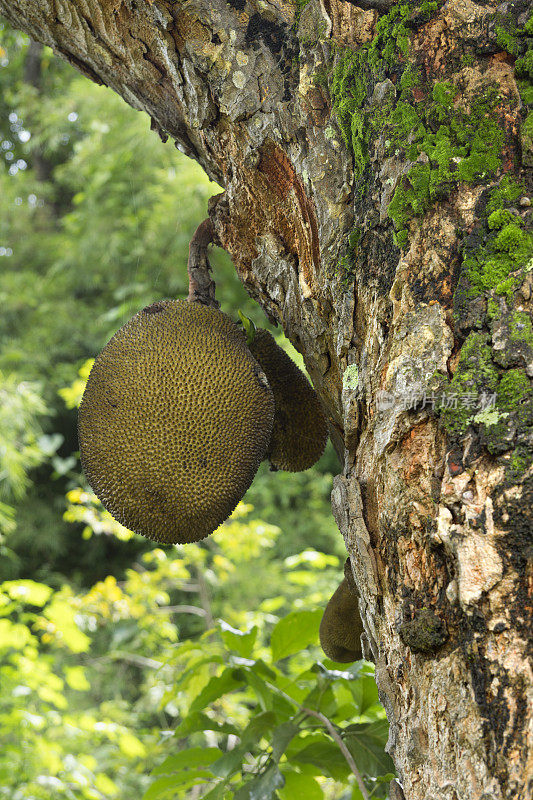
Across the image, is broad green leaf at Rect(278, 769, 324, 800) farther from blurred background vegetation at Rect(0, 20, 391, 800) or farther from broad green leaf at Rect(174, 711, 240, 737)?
broad green leaf at Rect(174, 711, 240, 737)

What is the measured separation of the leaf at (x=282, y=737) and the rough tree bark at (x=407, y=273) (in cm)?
35

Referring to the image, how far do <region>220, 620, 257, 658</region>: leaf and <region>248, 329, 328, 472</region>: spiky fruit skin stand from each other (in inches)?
11.7

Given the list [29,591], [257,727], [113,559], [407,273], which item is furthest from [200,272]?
[113,559]

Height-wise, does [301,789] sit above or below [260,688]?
below

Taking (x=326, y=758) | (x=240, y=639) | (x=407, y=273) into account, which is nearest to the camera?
(x=407, y=273)

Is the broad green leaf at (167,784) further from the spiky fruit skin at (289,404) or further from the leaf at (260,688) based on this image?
the spiky fruit skin at (289,404)

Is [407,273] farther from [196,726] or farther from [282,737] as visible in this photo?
[196,726]

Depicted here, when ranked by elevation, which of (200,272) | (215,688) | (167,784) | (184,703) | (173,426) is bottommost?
(184,703)

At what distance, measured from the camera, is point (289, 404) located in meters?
1.18

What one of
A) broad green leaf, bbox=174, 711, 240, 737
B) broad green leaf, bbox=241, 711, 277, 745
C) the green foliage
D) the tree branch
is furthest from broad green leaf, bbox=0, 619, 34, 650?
the tree branch

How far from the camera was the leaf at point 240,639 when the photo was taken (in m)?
1.13

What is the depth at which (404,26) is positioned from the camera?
28.0 inches

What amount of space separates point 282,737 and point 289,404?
1.65 ft

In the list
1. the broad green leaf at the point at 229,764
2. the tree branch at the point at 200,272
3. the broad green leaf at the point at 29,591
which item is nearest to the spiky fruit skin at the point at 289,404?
the tree branch at the point at 200,272
